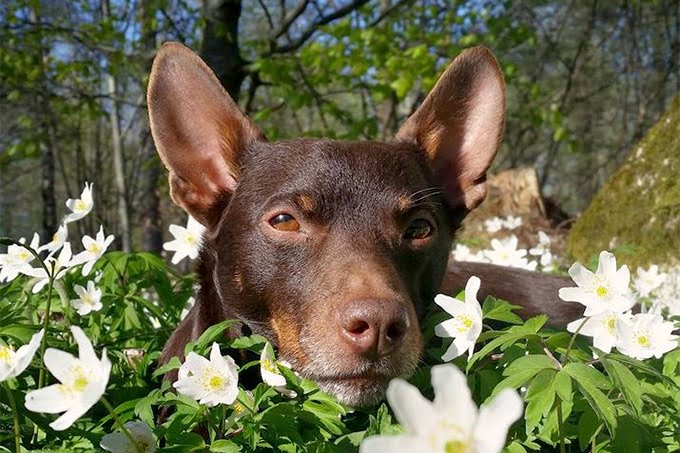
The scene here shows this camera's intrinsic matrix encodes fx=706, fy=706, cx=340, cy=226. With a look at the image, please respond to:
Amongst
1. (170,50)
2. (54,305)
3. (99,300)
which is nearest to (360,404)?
(99,300)

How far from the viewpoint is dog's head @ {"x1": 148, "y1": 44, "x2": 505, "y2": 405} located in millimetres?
1979

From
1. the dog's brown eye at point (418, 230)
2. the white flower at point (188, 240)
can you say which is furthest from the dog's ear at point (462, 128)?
the white flower at point (188, 240)

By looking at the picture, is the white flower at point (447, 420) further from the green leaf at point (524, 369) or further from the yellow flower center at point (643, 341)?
the yellow flower center at point (643, 341)

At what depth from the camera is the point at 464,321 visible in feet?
5.56

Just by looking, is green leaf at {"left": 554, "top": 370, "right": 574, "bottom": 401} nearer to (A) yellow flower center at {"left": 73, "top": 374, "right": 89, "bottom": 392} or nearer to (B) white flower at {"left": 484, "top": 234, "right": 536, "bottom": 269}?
(A) yellow flower center at {"left": 73, "top": 374, "right": 89, "bottom": 392}

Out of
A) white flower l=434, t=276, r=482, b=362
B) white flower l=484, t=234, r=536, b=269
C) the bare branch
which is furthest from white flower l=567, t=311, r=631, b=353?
the bare branch

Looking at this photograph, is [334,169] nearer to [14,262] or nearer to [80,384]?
[14,262]

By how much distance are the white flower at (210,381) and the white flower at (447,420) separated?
0.80 metres

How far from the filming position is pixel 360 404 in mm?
1966

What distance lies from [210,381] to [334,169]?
119 centimetres

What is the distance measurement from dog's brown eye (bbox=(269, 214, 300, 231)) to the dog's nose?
627 millimetres

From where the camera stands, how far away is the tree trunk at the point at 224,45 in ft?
27.5

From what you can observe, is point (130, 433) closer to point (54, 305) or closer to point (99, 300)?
point (99, 300)

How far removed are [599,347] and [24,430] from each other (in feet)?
4.52
